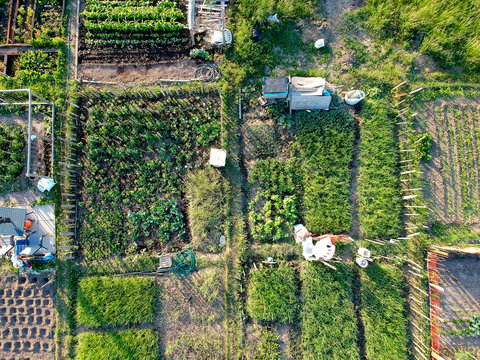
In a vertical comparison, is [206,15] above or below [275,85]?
above

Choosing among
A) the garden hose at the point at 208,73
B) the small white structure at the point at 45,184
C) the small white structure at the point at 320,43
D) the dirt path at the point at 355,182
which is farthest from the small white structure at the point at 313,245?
the small white structure at the point at 45,184

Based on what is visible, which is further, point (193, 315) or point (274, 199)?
point (274, 199)

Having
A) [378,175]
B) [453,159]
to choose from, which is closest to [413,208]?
[378,175]

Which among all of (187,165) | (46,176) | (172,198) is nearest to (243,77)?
(187,165)

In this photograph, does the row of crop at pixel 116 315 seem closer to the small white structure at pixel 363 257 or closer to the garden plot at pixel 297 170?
the garden plot at pixel 297 170

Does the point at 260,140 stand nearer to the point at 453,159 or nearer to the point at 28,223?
the point at 453,159

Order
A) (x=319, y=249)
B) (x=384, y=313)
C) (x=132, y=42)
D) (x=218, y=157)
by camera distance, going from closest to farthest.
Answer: (x=319, y=249)
(x=384, y=313)
(x=218, y=157)
(x=132, y=42)

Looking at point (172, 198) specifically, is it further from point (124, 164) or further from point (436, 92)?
point (436, 92)
